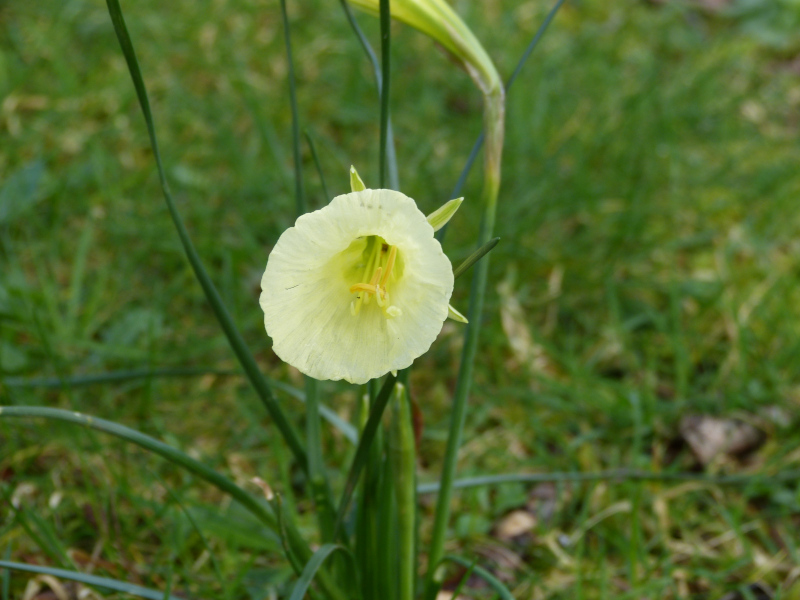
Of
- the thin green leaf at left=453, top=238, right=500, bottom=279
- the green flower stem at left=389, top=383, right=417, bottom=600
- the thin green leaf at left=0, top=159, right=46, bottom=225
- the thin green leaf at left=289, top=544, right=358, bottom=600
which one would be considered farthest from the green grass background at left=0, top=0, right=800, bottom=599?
the thin green leaf at left=453, top=238, right=500, bottom=279

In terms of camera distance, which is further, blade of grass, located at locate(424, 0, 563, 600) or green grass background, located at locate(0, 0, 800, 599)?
green grass background, located at locate(0, 0, 800, 599)

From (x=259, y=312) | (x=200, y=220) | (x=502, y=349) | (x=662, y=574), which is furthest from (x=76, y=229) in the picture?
(x=662, y=574)

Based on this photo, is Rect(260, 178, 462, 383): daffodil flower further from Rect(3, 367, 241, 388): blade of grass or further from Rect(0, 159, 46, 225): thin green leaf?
Rect(0, 159, 46, 225): thin green leaf

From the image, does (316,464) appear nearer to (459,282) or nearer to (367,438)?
(367,438)

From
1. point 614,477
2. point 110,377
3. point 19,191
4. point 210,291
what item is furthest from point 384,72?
point 19,191

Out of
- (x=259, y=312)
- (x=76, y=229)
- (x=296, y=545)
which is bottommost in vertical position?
(x=296, y=545)

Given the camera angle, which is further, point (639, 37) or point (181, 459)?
point (639, 37)

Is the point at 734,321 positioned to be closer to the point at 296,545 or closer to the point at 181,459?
the point at 296,545
